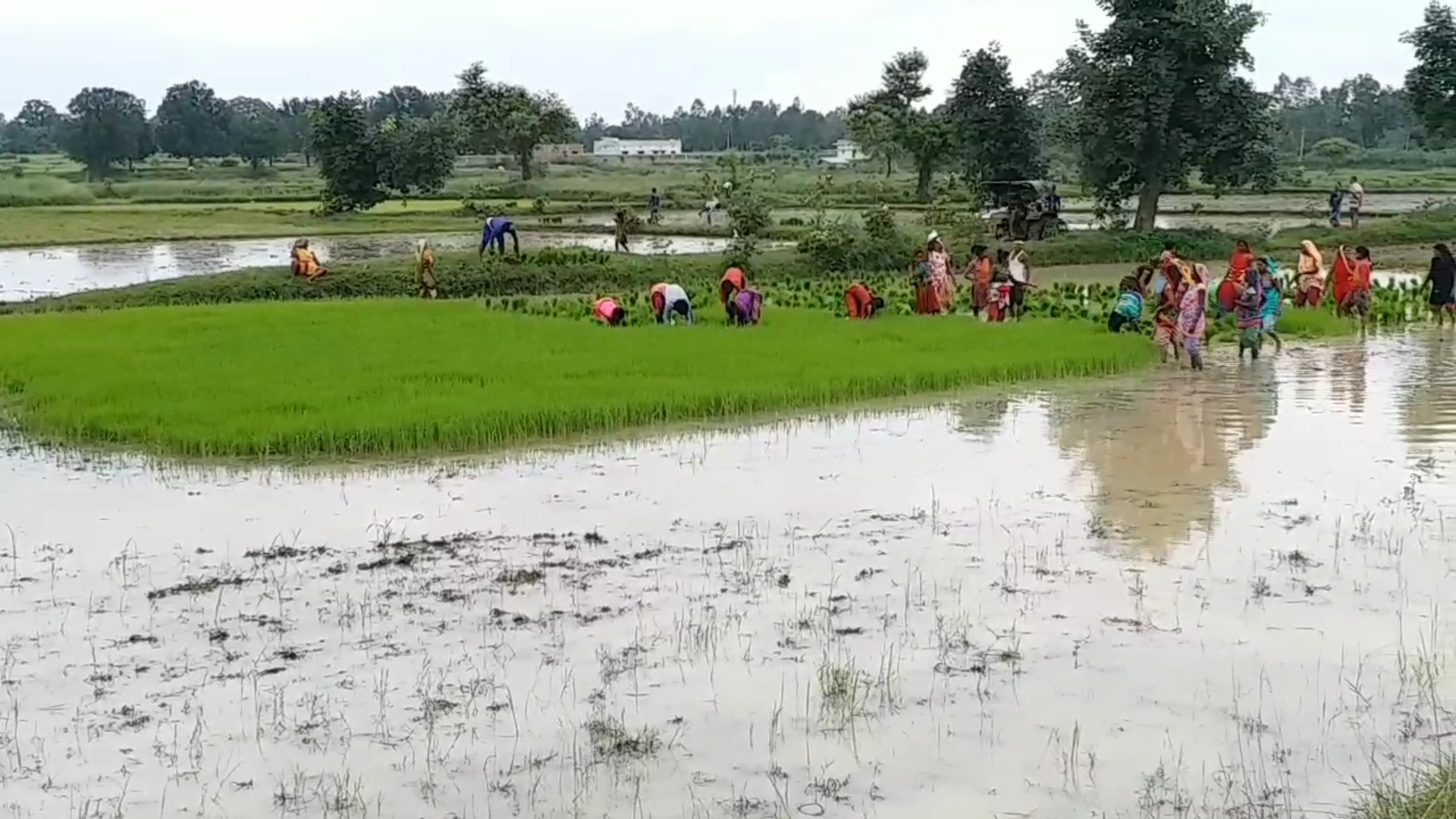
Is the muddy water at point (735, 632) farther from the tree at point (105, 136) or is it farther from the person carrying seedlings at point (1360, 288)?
the tree at point (105, 136)

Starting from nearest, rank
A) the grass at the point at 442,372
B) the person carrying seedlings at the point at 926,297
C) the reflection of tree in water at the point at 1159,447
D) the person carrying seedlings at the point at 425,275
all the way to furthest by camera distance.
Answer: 1. the reflection of tree in water at the point at 1159,447
2. the grass at the point at 442,372
3. the person carrying seedlings at the point at 926,297
4. the person carrying seedlings at the point at 425,275

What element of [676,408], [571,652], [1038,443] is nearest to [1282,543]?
[1038,443]

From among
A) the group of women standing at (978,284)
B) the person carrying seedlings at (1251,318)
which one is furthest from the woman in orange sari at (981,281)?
the person carrying seedlings at (1251,318)

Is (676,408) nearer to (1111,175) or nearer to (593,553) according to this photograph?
(593,553)

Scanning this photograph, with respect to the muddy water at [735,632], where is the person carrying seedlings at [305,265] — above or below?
above

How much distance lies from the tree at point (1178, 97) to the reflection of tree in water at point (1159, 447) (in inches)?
522

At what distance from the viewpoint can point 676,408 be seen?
33.8 ft

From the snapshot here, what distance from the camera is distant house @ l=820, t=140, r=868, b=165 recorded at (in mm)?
66875

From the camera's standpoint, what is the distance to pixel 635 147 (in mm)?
91750

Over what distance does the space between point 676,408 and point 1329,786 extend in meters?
6.52

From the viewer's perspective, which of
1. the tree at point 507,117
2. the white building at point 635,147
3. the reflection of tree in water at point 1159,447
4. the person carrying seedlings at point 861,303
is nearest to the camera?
the reflection of tree in water at point 1159,447

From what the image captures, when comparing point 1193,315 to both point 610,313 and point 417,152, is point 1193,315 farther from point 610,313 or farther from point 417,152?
point 417,152

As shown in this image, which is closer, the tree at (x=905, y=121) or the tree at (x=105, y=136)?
the tree at (x=905, y=121)

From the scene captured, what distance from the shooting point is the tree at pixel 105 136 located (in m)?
59.9
